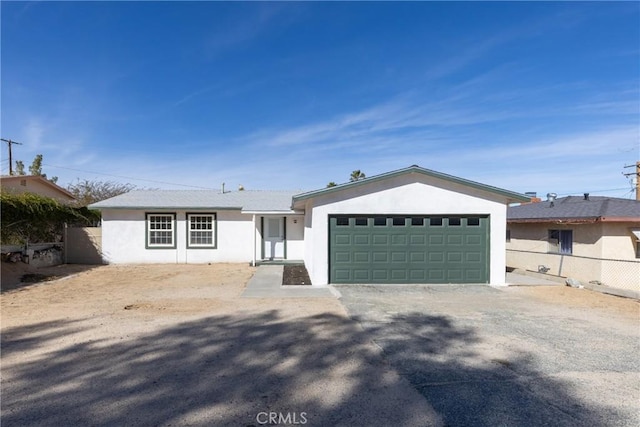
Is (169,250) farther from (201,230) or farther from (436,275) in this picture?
(436,275)

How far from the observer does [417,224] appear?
11.8 m

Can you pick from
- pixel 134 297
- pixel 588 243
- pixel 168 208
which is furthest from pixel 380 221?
pixel 168 208

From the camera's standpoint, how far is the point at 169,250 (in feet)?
57.0

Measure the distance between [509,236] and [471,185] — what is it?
29.8 feet

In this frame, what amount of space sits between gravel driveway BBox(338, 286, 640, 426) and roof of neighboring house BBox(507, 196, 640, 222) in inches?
188

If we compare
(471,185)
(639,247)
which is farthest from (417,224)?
(639,247)

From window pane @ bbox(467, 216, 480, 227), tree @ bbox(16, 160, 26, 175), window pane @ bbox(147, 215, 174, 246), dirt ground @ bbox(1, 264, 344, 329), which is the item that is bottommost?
dirt ground @ bbox(1, 264, 344, 329)

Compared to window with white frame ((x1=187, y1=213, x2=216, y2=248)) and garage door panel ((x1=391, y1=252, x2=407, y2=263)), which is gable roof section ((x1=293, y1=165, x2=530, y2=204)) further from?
window with white frame ((x1=187, y1=213, x2=216, y2=248))

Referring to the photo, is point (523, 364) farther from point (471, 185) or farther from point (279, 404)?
point (471, 185)

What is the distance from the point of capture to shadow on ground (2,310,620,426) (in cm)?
371

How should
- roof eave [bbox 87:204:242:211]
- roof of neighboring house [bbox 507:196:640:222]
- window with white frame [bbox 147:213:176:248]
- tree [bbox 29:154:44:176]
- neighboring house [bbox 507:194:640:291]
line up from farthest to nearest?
1. tree [bbox 29:154:44:176]
2. window with white frame [bbox 147:213:176:248]
3. roof eave [bbox 87:204:242:211]
4. roof of neighboring house [bbox 507:196:640:222]
5. neighboring house [bbox 507:194:640:291]

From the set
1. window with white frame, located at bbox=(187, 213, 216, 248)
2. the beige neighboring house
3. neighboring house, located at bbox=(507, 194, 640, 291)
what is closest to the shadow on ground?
neighboring house, located at bbox=(507, 194, 640, 291)

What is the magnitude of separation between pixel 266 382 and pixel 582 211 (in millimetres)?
14920

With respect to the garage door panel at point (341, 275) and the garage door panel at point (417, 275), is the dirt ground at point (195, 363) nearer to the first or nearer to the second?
the garage door panel at point (341, 275)
